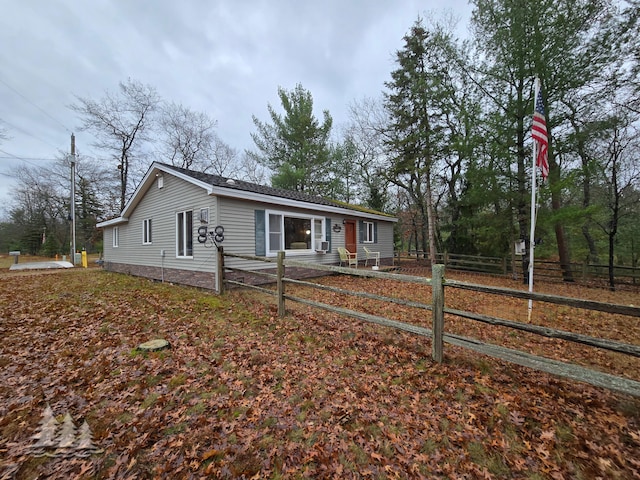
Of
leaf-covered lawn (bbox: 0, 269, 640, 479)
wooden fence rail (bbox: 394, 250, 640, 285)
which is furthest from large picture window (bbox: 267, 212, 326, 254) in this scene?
wooden fence rail (bbox: 394, 250, 640, 285)

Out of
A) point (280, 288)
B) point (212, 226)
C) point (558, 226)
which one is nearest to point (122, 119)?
point (212, 226)

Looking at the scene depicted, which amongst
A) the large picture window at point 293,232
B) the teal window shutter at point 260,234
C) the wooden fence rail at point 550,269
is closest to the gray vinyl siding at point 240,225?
the teal window shutter at point 260,234

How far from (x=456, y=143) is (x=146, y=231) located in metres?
14.2

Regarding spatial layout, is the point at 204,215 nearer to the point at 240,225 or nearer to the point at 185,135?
the point at 240,225

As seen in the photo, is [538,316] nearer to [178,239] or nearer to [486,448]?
[486,448]

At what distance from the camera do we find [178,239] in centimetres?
920

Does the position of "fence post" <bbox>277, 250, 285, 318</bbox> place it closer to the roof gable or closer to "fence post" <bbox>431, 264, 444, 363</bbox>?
"fence post" <bbox>431, 264, 444, 363</bbox>

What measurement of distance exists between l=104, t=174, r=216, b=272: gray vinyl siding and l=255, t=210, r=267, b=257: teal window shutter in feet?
4.48

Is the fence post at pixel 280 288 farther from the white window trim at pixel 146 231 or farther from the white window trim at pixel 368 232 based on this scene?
the white window trim at pixel 368 232

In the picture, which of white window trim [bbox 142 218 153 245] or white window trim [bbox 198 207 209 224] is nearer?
white window trim [bbox 198 207 209 224]

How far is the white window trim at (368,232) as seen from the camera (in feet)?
44.1

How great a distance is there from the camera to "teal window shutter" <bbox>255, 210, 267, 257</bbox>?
848 cm

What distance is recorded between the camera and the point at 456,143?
38.4ft

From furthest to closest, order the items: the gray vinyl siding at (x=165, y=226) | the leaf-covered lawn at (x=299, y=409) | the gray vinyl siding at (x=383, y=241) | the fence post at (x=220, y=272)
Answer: the gray vinyl siding at (x=383, y=241) → the gray vinyl siding at (x=165, y=226) → the fence post at (x=220, y=272) → the leaf-covered lawn at (x=299, y=409)
